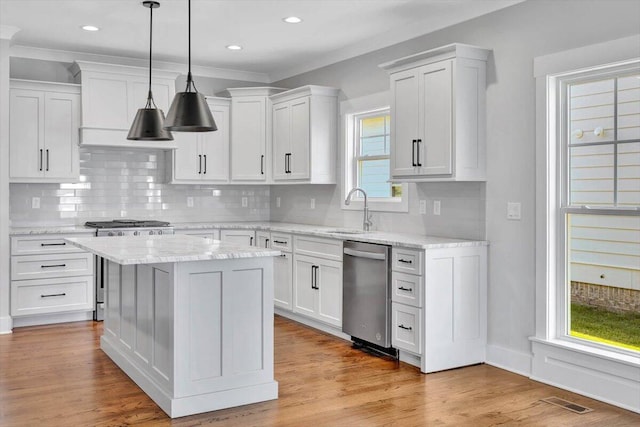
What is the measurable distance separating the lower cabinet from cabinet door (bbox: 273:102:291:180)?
1.23m

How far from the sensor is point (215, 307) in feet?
11.3

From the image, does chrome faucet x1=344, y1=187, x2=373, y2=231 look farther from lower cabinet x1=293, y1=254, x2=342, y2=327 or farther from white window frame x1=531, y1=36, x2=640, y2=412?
white window frame x1=531, y1=36, x2=640, y2=412

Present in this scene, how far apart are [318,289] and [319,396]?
1.70m

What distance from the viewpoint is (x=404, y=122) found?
469cm

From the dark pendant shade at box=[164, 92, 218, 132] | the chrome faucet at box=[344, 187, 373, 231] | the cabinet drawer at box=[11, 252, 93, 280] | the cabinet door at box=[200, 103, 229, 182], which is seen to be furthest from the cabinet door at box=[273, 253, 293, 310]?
the dark pendant shade at box=[164, 92, 218, 132]

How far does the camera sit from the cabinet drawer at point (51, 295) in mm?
5512

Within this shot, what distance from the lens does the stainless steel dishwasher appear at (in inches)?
176

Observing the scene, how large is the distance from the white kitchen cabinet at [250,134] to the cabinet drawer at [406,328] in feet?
9.37

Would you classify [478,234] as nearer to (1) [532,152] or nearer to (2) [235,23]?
(1) [532,152]

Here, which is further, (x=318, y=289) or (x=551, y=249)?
(x=318, y=289)

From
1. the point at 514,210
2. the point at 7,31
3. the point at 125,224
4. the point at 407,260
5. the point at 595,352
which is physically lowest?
the point at 595,352

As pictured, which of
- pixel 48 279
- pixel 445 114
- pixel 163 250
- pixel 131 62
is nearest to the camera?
pixel 163 250

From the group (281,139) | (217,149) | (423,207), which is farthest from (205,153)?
(423,207)

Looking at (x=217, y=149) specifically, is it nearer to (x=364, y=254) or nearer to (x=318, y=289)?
(x=318, y=289)
